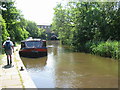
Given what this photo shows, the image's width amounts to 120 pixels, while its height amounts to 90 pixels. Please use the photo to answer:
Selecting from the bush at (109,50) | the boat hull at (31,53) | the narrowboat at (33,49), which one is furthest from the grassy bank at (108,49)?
the boat hull at (31,53)

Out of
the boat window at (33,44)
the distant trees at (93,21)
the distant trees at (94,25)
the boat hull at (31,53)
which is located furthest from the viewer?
the distant trees at (93,21)

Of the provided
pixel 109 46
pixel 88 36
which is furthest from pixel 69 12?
pixel 109 46

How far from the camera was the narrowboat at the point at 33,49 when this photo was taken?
1653 cm

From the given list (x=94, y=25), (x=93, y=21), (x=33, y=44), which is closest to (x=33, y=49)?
(x=33, y=44)

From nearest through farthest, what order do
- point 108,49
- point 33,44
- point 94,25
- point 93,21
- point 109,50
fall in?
point 109,50 → point 108,49 → point 33,44 → point 93,21 → point 94,25

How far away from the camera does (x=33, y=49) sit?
16531 mm

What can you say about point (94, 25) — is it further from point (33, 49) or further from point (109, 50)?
point (33, 49)

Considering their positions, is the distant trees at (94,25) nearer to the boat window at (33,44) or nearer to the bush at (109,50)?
the bush at (109,50)

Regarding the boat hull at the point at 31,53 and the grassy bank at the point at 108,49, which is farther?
the boat hull at the point at 31,53

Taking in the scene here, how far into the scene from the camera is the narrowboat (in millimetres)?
16531

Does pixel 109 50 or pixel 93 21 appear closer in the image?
pixel 109 50

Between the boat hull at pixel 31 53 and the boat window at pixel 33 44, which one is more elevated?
the boat window at pixel 33 44

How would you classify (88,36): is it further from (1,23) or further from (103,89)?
(103,89)

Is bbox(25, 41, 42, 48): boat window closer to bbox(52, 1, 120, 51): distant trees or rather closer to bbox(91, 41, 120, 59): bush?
bbox(91, 41, 120, 59): bush
